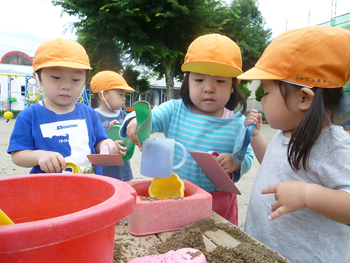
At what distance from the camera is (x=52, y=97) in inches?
50.0

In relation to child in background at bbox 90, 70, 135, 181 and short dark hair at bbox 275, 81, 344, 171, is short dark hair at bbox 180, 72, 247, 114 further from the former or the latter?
child in background at bbox 90, 70, 135, 181

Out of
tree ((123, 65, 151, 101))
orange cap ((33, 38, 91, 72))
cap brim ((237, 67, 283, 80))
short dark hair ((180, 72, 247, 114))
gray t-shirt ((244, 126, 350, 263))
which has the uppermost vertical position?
tree ((123, 65, 151, 101))

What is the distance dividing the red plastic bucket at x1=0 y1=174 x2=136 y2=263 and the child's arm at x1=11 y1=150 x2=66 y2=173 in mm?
332

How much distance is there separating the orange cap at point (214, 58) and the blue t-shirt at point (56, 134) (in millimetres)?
652

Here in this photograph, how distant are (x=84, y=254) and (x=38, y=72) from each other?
118 centimetres

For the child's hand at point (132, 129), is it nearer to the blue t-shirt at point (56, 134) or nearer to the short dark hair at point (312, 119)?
the blue t-shirt at point (56, 134)

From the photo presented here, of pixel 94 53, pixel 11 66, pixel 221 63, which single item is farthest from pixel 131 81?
pixel 221 63

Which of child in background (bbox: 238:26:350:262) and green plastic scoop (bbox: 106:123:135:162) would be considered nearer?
child in background (bbox: 238:26:350:262)

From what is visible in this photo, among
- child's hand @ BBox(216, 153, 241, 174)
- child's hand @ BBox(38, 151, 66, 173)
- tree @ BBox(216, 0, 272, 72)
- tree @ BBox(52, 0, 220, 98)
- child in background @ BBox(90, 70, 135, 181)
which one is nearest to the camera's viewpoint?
child's hand @ BBox(38, 151, 66, 173)

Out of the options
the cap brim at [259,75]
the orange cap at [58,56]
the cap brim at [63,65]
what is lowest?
the cap brim at [259,75]

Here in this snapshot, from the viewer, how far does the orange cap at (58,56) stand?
1201 millimetres

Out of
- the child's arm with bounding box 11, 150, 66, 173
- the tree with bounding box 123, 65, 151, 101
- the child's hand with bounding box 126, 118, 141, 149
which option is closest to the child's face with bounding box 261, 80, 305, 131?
the child's hand with bounding box 126, 118, 141, 149

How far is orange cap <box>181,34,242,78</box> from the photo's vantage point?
116 cm

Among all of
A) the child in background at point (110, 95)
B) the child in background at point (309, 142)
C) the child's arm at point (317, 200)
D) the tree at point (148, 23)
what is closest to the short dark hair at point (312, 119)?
the child in background at point (309, 142)
